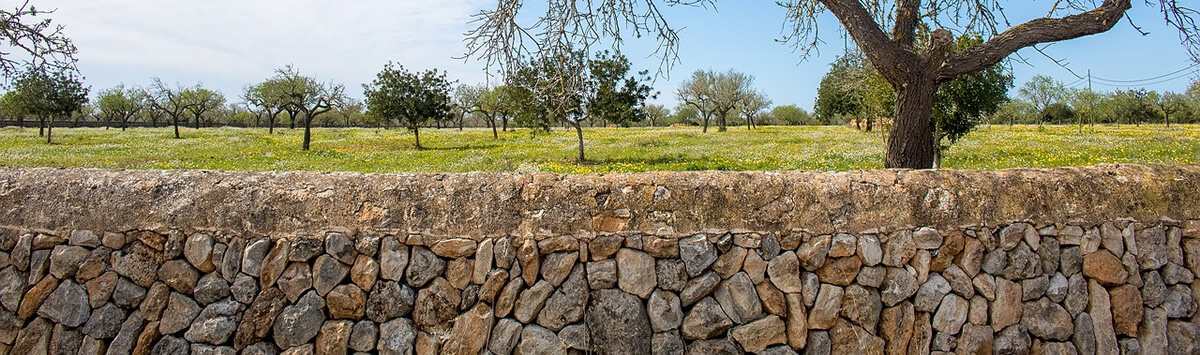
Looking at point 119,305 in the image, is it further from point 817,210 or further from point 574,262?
point 817,210

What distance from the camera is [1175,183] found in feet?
16.0

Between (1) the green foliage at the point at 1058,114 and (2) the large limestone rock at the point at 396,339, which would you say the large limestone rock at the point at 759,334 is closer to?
(2) the large limestone rock at the point at 396,339

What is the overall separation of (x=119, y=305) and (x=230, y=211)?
1.00 m

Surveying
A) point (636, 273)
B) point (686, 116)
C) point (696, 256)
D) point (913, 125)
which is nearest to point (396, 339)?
point (636, 273)

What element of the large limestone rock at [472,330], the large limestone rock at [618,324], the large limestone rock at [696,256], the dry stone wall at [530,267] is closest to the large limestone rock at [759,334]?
the dry stone wall at [530,267]

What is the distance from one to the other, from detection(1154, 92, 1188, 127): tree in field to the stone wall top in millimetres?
70158

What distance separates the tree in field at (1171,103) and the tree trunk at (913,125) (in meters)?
67.6

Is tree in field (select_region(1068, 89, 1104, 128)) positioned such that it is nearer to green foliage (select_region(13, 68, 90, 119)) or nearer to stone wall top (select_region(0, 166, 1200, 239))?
stone wall top (select_region(0, 166, 1200, 239))

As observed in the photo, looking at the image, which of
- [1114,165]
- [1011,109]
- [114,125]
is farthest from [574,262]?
[114,125]

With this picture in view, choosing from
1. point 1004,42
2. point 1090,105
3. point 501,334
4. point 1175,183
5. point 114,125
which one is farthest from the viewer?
point 114,125

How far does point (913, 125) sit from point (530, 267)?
16.3 feet

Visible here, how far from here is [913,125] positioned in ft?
22.6

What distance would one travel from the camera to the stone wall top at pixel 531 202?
13.9 ft

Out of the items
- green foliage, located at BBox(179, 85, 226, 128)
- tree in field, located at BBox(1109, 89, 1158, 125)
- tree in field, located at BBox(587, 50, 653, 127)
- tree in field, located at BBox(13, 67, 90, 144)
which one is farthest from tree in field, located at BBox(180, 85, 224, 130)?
tree in field, located at BBox(1109, 89, 1158, 125)
